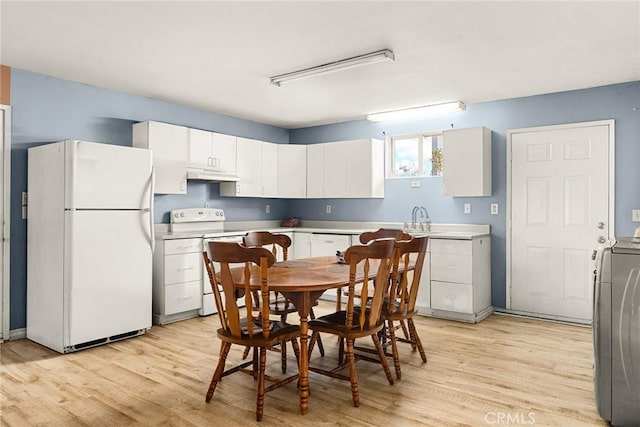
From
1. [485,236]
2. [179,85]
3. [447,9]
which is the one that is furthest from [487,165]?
[179,85]

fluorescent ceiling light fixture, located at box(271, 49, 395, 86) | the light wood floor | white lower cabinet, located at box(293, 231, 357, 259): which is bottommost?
the light wood floor

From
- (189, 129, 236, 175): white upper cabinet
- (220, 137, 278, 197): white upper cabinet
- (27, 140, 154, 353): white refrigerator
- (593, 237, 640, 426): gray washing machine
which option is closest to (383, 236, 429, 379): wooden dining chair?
(593, 237, 640, 426): gray washing machine

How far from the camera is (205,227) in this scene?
5492 millimetres

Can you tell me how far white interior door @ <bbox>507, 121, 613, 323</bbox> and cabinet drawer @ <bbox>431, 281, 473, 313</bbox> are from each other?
0.69 metres

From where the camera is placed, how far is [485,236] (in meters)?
4.89

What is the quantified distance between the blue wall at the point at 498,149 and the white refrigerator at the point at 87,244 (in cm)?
→ 292

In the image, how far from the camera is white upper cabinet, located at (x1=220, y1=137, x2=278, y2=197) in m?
5.68

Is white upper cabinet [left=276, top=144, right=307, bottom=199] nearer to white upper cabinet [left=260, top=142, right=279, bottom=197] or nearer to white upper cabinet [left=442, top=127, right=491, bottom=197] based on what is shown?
white upper cabinet [left=260, top=142, right=279, bottom=197]

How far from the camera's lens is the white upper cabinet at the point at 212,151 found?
5.09 m

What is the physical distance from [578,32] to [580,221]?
2.13m

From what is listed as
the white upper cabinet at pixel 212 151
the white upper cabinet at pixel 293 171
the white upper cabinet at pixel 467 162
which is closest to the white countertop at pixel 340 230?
the white upper cabinet at pixel 467 162

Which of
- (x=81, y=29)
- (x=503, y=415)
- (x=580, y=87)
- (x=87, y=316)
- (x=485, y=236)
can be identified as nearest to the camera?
(x=503, y=415)

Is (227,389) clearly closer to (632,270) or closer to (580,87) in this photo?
(632,270)

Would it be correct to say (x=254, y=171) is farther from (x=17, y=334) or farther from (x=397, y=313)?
(x=397, y=313)
